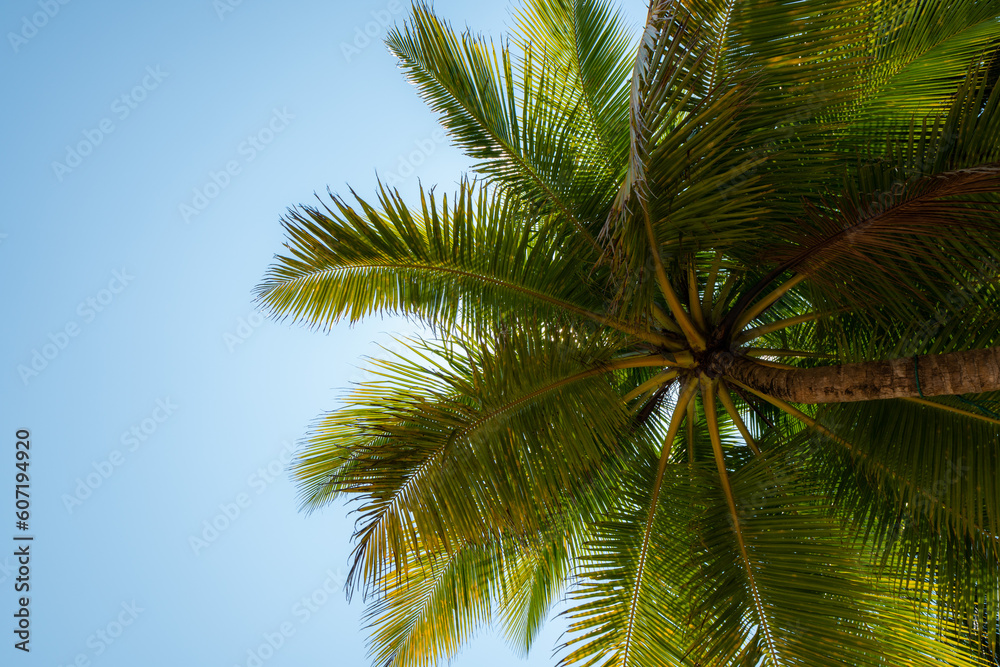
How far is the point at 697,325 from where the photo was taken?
5.11m

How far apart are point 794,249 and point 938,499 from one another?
1.71 m

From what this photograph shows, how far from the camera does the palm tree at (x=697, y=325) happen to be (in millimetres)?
3684

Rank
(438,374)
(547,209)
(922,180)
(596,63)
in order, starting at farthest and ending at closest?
(596,63), (547,209), (438,374), (922,180)

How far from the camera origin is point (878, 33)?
4359mm

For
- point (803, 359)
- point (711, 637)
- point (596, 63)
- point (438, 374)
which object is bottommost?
point (711, 637)

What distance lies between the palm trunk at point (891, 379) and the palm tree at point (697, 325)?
0.05ft

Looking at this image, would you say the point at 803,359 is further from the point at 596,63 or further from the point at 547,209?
the point at 596,63

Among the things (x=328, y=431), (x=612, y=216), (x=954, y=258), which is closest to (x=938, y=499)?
(x=954, y=258)

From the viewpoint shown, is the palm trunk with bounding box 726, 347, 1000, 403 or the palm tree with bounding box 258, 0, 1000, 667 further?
the palm tree with bounding box 258, 0, 1000, 667

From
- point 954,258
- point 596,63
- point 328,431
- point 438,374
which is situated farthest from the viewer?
point 328,431

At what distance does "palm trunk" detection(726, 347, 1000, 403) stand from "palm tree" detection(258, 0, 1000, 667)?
17 mm

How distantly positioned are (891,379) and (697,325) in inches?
60.5

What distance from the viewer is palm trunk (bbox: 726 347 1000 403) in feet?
11.2

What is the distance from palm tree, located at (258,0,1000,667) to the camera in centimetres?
368
